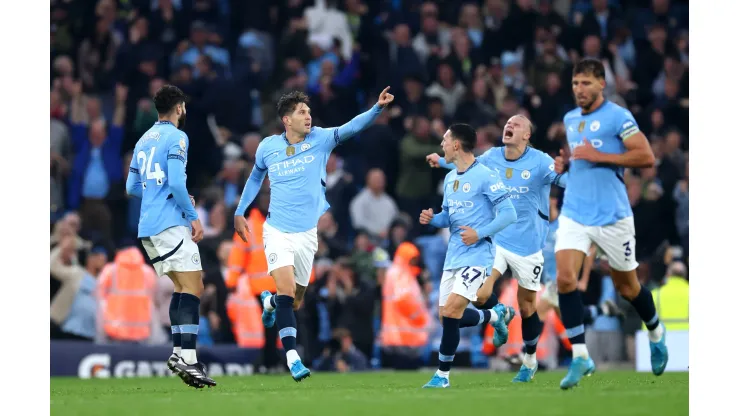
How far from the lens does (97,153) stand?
1838 centimetres

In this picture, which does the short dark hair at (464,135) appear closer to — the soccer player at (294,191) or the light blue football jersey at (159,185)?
the soccer player at (294,191)

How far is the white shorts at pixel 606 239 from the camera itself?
9383mm

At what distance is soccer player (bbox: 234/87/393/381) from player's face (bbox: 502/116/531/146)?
1.45 meters

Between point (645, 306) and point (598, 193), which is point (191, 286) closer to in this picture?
point (598, 193)

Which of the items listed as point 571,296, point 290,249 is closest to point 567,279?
point 571,296

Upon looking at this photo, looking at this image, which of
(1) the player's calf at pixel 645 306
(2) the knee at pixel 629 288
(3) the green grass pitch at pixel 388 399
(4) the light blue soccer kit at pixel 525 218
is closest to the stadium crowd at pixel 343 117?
(3) the green grass pitch at pixel 388 399

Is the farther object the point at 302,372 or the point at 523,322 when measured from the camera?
the point at 523,322

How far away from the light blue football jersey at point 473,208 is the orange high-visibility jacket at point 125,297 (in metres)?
6.22

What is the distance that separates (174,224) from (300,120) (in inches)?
59.4

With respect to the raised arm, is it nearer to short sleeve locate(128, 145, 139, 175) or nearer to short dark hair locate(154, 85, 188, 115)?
short dark hair locate(154, 85, 188, 115)
